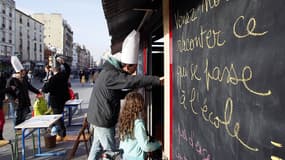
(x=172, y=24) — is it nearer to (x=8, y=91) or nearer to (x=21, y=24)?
(x=8, y=91)

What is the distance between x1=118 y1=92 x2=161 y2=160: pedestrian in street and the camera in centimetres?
284

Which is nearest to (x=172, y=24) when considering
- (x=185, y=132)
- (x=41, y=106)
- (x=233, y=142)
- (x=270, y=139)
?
(x=185, y=132)

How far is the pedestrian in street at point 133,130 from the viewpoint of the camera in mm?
2836

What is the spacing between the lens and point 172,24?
2650 mm

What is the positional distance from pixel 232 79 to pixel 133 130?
1.66m

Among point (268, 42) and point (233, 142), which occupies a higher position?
point (268, 42)

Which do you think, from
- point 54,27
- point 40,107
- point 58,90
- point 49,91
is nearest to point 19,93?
point 40,107

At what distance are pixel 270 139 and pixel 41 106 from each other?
6.36m

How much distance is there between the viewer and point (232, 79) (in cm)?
141

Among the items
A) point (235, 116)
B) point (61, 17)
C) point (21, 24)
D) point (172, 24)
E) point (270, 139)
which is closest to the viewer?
point (270, 139)

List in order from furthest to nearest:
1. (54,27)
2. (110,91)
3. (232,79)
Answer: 1. (54,27)
2. (110,91)
3. (232,79)

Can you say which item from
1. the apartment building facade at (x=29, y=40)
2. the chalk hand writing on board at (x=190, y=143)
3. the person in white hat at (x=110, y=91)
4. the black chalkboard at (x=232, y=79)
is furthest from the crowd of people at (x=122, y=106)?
the apartment building facade at (x=29, y=40)

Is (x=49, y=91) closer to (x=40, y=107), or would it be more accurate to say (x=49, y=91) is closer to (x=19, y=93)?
(x=40, y=107)

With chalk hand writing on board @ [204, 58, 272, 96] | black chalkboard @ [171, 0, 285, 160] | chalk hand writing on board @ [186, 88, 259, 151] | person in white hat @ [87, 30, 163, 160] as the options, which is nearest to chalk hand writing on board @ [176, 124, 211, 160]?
black chalkboard @ [171, 0, 285, 160]
